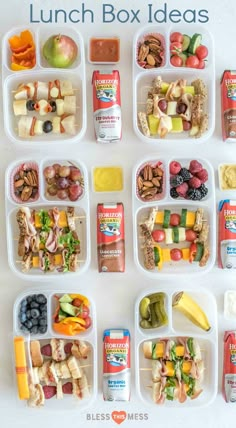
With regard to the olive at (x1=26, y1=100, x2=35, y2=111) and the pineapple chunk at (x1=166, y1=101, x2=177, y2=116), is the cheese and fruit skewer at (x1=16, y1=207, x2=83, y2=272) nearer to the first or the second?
the olive at (x1=26, y1=100, x2=35, y2=111)

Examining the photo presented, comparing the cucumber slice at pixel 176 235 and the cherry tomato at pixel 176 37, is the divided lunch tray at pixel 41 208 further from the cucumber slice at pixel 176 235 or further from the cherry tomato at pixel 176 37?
the cherry tomato at pixel 176 37

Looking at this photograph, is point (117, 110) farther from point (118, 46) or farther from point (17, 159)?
point (17, 159)

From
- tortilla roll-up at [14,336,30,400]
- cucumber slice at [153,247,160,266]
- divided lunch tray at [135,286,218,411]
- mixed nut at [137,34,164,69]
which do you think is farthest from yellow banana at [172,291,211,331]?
mixed nut at [137,34,164,69]

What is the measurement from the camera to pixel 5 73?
177 centimetres

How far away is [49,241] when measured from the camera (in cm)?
174

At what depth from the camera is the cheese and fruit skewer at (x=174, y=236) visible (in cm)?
175

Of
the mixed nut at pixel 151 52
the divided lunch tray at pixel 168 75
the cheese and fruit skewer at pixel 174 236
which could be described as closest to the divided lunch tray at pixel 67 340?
the cheese and fruit skewer at pixel 174 236

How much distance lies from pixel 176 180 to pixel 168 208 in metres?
0.10

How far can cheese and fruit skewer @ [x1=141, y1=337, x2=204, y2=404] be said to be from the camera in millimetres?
1740

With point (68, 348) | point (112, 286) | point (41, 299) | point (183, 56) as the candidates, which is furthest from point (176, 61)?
point (68, 348)

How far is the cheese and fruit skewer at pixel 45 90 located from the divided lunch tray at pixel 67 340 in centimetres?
57

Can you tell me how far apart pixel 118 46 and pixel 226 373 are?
1.01 metres

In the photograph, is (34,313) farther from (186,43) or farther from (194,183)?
(186,43)

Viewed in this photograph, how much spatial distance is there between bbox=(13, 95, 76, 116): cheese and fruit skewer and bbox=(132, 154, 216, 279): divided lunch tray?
26 cm
